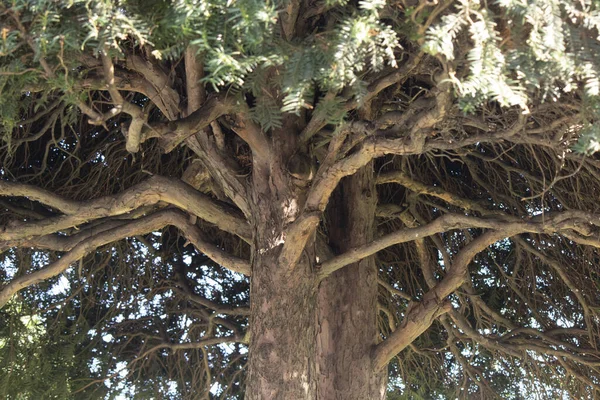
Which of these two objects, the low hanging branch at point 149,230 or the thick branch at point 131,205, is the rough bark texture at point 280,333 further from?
the low hanging branch at point 149,230

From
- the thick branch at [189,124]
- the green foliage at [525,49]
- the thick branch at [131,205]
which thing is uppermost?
the thick branch at [131,205]

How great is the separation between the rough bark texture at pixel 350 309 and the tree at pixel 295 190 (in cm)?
1

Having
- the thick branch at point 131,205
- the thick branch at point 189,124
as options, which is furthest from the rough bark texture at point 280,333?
the thick branch at point 189,124

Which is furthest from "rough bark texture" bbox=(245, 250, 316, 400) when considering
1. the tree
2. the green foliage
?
the green foliage

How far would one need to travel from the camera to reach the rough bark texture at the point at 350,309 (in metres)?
5.30

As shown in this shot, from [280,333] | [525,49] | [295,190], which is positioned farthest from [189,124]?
[525,49]

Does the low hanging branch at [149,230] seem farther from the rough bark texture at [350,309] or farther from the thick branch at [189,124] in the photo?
the thick branch at [189,124]

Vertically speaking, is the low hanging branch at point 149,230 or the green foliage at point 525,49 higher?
the low hanging branch at point 149,230

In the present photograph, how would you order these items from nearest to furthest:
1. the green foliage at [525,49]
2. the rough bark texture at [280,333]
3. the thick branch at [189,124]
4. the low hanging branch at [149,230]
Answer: the green foliage at [525,49]
the thick branch at [189,124]
the rough bark texture at [280,333]
the low hanging branch at [149,230]

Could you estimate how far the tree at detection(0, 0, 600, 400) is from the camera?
2.84 metres

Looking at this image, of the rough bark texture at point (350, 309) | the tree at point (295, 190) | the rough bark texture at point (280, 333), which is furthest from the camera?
the rough bark texture at point (350, 309)

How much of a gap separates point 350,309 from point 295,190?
1.34m

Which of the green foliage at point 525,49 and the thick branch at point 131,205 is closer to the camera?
the green foliage at point 525,49

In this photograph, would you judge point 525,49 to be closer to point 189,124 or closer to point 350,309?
point 189,124
